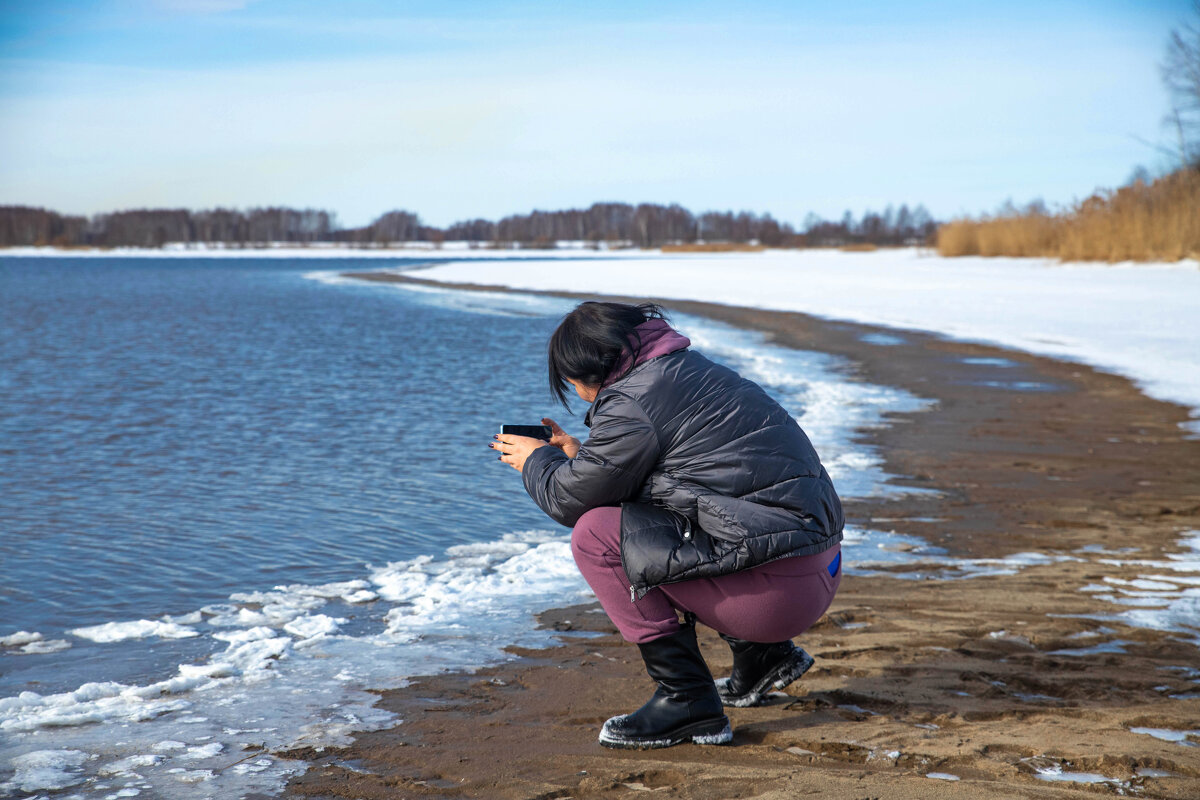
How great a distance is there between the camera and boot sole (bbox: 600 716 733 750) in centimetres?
296

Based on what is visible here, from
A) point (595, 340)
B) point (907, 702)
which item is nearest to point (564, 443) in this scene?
point (595, 340)

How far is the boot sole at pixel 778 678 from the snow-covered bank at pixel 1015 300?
7732 mm

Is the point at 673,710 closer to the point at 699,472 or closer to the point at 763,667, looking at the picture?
the point at 763,667

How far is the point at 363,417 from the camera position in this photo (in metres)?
10.6

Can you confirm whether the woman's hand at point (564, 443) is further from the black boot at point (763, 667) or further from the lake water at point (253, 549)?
the lake water at point (253, 549)

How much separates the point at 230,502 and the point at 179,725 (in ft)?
12.4

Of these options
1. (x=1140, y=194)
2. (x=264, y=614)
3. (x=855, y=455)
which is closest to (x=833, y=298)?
(x=1140, y=194)

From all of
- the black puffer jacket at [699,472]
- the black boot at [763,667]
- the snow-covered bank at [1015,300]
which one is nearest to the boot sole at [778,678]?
the black boot at [763,667]

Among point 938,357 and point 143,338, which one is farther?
point 143,338

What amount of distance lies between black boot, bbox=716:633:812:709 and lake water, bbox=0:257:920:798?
108cm

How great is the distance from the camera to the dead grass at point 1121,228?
25.5 m

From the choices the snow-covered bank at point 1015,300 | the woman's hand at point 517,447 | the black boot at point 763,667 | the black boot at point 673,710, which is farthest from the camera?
the snow-covered bank at point 1015,300

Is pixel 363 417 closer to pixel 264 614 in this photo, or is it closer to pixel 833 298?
→ pixel 264 614

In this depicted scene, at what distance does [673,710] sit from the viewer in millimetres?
2957
